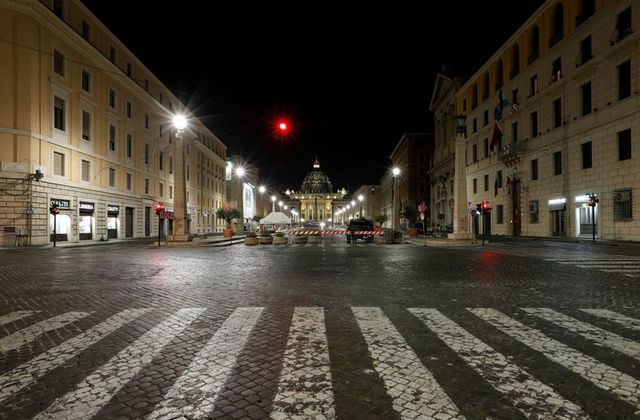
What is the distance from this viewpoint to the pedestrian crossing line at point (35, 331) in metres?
4.99

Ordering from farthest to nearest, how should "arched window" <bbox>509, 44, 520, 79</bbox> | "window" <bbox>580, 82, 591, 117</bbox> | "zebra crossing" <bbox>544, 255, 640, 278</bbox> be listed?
"arched window" <bbox>509, 44, 520, 79</bbox> → "window" <bbox>580, 82, 591, 117</bbox> → "zebra crossing" <bbox>544, 255, 640, 278</bbox>

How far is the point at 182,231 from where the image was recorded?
2722 centimetres

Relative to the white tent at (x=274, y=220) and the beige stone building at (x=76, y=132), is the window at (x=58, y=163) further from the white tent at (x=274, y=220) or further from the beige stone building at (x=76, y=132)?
the white tent at (x=274, y=220)

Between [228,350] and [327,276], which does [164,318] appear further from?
[327,276]

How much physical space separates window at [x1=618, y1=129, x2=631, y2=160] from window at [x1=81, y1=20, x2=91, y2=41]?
37.5 m

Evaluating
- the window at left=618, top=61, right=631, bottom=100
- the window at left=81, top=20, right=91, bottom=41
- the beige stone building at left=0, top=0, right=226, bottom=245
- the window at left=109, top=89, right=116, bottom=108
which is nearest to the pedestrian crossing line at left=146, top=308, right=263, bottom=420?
the beige stone building at left=0, top=0, right=226, bottom=245

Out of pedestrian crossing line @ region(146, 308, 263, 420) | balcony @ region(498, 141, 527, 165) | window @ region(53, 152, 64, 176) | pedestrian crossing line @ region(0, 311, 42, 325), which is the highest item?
balcony @ region(498, 141, 527, 165)

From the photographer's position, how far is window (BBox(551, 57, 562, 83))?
31153mm

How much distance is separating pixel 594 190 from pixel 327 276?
78.4ft

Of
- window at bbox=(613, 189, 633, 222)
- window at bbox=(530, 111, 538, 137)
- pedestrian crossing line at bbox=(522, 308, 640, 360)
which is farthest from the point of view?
window at bbox=(530, 111, 538, 137)

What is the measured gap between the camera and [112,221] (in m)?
36.5

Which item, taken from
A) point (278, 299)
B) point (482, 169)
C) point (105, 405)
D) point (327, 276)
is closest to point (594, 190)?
point (482, 169)

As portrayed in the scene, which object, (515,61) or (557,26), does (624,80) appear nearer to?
(557,26)

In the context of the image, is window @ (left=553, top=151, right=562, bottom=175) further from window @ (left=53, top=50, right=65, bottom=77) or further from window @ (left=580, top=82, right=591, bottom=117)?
window @ (left=53, top=50, right=65, bottom=77)
